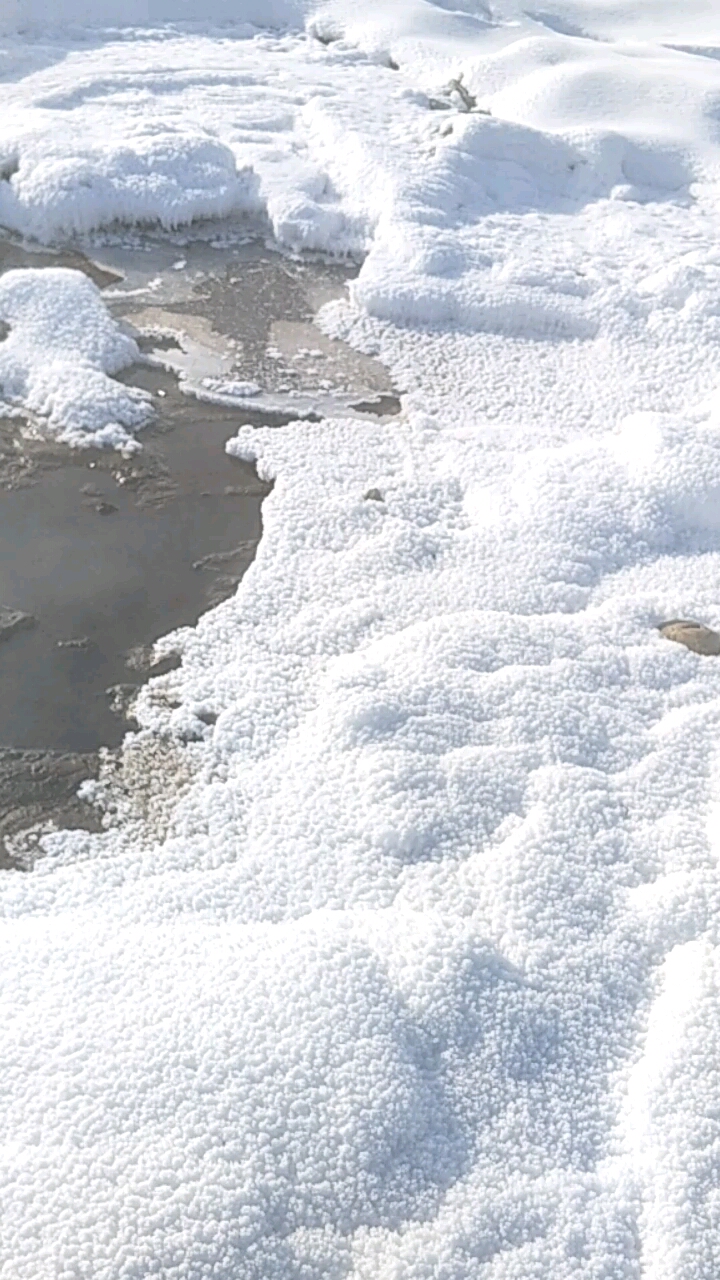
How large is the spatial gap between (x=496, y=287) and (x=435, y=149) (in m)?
1.47

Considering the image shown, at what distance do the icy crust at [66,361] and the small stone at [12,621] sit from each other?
40.5 inches

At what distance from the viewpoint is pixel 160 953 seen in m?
3.05

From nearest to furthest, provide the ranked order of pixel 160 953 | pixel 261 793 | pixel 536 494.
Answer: pixel 160 953
pixel 261 793
pixel 536 494

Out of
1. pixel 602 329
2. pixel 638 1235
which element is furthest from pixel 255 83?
pixel 638 1235

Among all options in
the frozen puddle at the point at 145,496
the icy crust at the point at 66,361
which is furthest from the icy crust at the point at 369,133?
the icy crust at the point at 66,361

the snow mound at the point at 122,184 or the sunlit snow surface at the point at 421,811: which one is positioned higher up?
the snow mound at the point at 122,184

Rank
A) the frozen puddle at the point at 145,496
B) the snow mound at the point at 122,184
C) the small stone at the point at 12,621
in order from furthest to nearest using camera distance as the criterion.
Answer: the snow mound at the point at 122,184 → the small stone at the point at 12,621 → the frozen puddle at the point at 145,496

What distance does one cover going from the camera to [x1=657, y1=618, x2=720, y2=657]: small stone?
4.21m

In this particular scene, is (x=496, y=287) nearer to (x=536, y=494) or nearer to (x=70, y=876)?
(x=536, y=494)

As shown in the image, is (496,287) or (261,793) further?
(496,287)

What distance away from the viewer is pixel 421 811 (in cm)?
355

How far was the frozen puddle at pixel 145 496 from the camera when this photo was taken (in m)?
3.96

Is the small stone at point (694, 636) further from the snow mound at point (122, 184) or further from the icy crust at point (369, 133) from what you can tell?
the snow mound at point (122, 184)

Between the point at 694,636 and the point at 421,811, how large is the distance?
1.27 m
